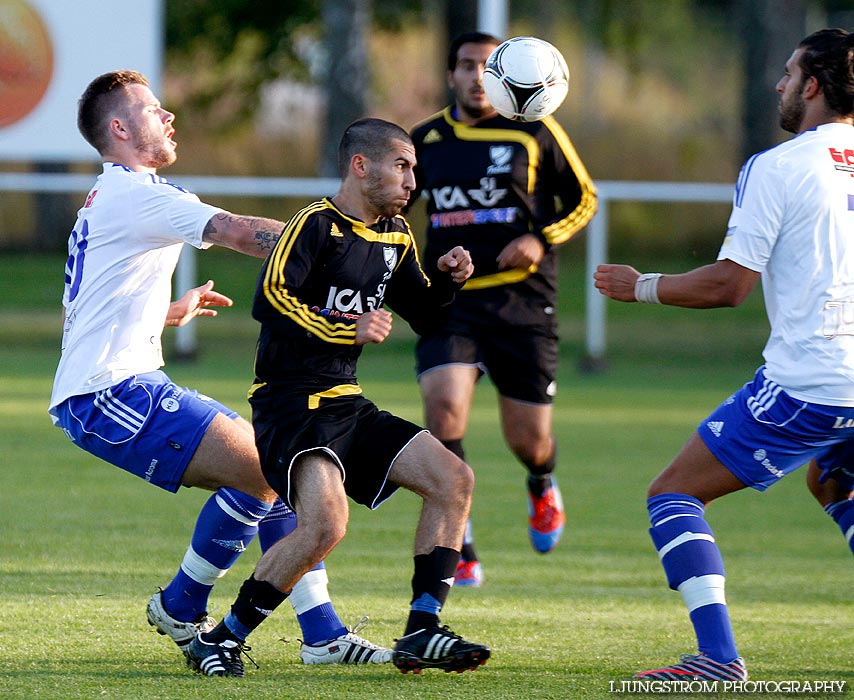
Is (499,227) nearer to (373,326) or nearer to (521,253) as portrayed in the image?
(521,253)

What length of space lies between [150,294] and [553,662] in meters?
1.92

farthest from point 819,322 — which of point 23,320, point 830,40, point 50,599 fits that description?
point 23,320

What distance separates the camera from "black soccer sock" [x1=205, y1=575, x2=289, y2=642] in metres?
4.75

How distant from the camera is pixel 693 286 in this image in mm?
4688

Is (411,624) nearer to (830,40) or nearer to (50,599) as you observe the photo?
(50,599)

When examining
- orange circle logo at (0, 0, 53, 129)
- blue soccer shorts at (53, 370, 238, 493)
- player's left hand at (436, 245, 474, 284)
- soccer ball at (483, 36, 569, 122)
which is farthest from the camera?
orange circle logo at (0, 0, 53, 129)

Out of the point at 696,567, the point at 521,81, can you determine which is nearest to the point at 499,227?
the point at 521,81

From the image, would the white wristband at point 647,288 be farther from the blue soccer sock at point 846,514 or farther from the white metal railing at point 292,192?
the white metal railing at point 292,192

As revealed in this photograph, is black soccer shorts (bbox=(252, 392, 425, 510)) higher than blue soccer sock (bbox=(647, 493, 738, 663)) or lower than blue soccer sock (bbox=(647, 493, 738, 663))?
higher

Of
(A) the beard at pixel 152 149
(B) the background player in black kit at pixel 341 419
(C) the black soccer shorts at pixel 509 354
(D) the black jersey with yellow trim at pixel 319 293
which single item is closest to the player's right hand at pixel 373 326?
(B) the background player in black kit at pixel 341 419

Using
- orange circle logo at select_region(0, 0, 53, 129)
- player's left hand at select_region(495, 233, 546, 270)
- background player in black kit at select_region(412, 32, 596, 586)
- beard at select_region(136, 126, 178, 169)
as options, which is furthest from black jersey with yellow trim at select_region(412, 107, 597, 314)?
orange circle logo at select_region(0, 0, 53, 129)

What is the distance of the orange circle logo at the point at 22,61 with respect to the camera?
16.5m

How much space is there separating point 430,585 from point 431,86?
2950 centimetres

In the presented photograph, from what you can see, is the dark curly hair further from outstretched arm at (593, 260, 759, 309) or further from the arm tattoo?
the arm tattoo
